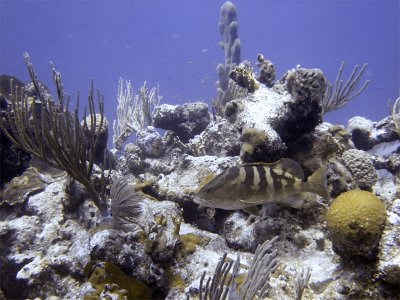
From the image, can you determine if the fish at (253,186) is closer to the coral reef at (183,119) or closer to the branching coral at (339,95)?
the coral reef at (183,119)

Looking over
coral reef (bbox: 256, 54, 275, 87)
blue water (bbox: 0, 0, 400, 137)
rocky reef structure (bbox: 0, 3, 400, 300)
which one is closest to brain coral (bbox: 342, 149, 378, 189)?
rocky reef structure (bbox: 0, 3, 400, 300)

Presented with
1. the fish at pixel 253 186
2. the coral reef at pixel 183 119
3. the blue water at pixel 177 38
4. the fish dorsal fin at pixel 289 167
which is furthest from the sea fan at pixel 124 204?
the blue water at pixel 177 38

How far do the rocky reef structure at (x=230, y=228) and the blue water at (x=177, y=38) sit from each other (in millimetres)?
123786

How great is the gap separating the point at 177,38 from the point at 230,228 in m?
180

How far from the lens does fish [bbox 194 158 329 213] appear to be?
289cm

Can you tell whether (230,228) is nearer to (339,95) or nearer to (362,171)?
(362,171)

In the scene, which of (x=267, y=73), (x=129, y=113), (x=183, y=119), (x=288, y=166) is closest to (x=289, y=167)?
(x=288, y=166)

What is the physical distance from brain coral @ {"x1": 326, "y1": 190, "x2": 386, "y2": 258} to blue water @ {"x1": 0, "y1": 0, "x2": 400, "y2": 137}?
126 metres

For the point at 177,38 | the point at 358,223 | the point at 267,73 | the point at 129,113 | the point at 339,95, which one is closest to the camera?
the point at 358,223

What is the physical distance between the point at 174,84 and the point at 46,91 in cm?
13484

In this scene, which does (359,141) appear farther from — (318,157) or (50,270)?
(50,270)

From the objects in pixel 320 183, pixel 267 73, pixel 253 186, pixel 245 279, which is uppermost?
pixel 267 73

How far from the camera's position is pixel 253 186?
292cm

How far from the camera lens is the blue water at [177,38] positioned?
453ft
